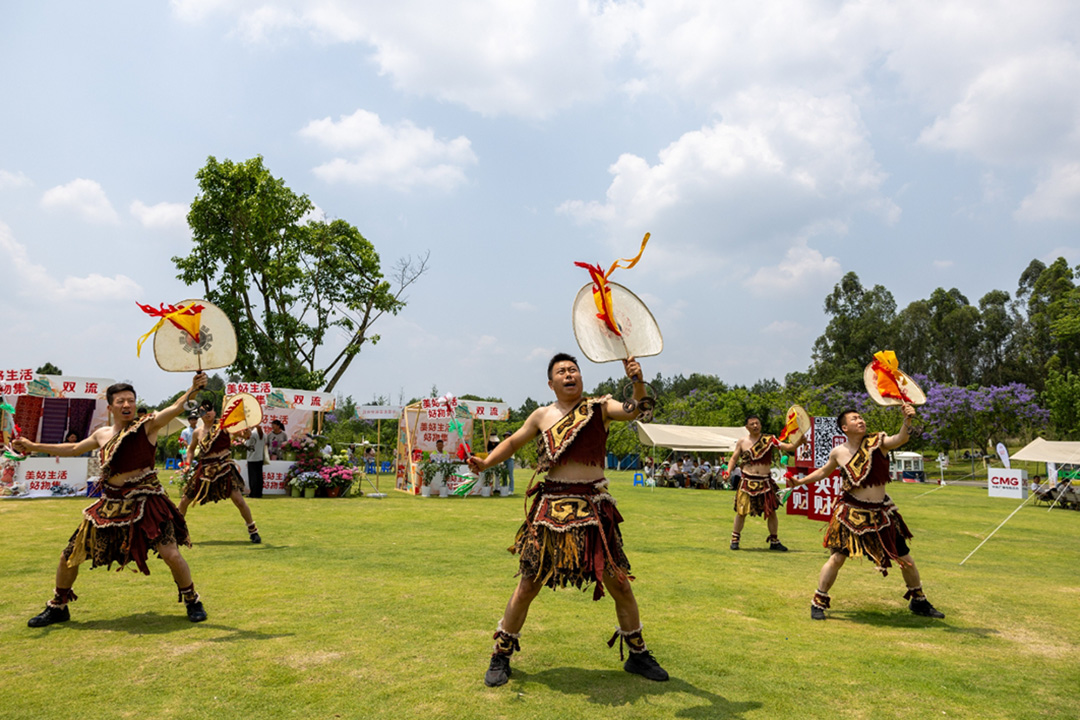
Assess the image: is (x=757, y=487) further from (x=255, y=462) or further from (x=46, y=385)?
(x=46, y=385)

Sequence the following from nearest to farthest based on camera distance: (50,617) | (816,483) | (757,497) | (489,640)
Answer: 1. (489,640)
2. (50,617)
3. (757,497)
4. (816,483)

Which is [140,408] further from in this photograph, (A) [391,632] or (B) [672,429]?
(B) [672,429]

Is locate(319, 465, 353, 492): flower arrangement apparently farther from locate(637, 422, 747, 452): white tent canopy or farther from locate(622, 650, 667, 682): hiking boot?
locate(622, 650, 667, 682): hiking boot

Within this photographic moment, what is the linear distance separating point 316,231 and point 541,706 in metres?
28.5

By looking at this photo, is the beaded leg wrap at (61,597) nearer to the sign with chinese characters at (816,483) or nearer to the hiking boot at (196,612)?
the hiking boot at (196,612)

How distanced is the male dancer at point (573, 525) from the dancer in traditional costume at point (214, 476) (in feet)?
20.8

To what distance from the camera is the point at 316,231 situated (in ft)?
96.9

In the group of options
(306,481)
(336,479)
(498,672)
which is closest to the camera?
(498,672)

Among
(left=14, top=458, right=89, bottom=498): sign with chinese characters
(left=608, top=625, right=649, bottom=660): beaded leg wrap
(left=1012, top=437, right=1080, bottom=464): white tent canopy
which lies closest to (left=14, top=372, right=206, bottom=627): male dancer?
(left=608, top=625, right=649, bottom=660): beaded leg wrap

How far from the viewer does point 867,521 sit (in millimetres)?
6188

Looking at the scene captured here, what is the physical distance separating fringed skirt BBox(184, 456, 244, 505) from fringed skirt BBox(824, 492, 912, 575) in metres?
7.54

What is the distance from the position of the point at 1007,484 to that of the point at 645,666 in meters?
26.2

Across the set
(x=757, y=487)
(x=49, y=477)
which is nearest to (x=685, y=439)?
(x=757, y=487)

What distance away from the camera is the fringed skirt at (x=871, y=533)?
6086 mm
